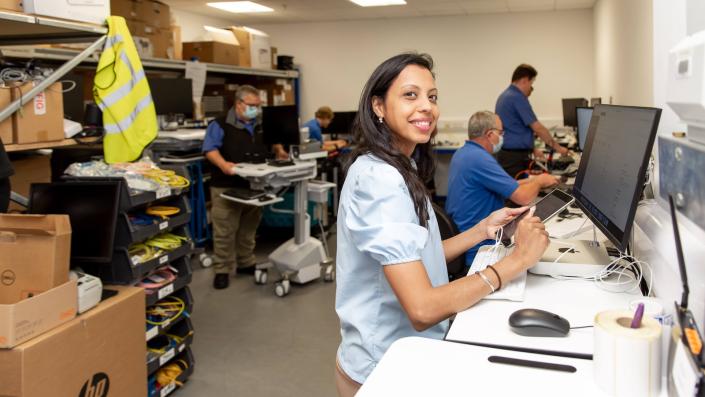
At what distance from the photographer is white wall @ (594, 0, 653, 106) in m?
3.51

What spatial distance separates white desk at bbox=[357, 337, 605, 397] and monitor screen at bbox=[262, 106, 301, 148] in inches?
149

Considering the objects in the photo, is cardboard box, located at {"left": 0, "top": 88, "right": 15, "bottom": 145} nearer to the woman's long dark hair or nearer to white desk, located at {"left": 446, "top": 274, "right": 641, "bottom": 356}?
the woman's long dark hair

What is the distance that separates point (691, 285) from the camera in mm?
1007

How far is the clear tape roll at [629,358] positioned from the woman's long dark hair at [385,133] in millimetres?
566

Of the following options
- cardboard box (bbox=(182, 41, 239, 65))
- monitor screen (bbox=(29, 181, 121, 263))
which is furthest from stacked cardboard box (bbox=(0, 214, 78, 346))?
cardboard box (bbox=(182, 41, 239, 65))

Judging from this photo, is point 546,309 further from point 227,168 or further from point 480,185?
point 227,168

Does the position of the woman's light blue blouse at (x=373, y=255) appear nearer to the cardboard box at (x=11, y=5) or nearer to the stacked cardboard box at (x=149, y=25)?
the cardboard box at (x=11, y=5)

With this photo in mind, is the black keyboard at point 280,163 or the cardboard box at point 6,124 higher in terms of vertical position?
the cardboard box at point 6,124

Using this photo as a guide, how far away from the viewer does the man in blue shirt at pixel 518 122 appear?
5633 mm

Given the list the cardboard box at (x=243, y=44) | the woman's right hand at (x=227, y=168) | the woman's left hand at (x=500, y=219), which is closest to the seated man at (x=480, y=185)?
the woman's left hand at (x=500, y=219)

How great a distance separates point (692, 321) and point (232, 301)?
359cm

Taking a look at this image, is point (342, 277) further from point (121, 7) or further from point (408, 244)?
point (121, 7)

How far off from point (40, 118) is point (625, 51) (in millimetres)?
4045

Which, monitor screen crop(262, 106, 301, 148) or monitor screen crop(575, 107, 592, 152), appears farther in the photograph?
monitor screen crop(262, 106, 301, 148)
